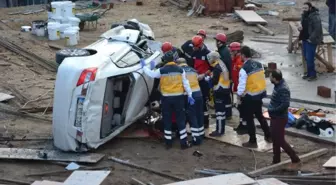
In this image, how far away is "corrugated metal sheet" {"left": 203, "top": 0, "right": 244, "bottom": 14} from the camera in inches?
1056

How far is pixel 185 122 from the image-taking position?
11.1 m

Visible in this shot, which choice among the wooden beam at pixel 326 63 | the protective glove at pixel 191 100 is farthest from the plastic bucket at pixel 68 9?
the protective glove at pixel 191 100

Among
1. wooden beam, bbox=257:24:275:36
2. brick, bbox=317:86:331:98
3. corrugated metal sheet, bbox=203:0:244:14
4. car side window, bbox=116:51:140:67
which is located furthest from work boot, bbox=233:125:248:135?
corrugated metal sheet, bbox=203:0:244:14

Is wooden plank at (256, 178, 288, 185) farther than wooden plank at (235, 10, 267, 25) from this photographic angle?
No

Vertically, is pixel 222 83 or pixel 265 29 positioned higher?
pixel 222 83

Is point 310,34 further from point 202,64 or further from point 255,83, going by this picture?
point 255,83

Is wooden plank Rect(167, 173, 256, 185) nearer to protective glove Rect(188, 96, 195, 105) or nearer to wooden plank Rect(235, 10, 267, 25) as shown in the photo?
protective glove Rect(188, 96, 195, 105)

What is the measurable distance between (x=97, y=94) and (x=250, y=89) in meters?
2.66

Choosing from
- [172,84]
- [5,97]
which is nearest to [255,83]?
[172,84]

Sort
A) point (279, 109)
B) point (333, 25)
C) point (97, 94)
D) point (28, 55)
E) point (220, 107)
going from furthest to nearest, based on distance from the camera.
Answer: point (28, 55) → point (333, 25) → point (220, 107) → point (97, 94) → point (279, 109)

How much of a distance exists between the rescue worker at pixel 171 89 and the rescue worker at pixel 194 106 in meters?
0.19

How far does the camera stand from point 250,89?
10.7m

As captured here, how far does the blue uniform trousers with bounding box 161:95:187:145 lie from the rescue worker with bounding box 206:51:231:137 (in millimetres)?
790

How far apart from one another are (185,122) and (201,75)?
114cm
